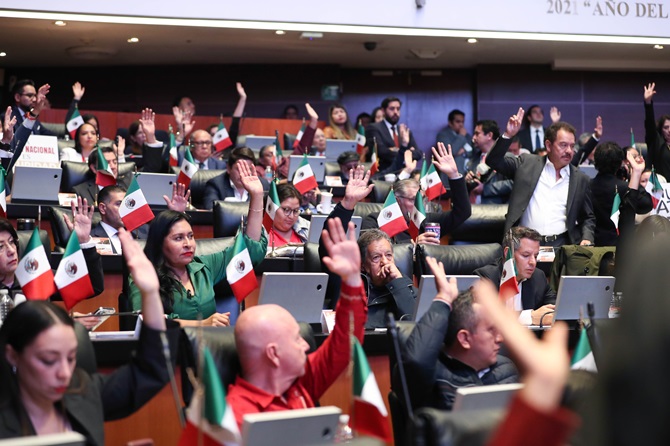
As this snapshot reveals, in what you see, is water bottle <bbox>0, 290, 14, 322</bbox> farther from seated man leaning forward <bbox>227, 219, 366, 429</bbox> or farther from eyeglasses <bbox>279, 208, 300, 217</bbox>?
eyeglasses <bbox>279, 208, 300, 217</bbox>

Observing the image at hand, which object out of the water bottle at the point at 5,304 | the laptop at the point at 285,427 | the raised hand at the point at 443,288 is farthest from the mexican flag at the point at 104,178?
the laptop at the point at 285,427

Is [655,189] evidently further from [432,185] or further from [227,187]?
[227,187]

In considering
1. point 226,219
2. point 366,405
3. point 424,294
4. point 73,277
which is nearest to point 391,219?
point 226,219

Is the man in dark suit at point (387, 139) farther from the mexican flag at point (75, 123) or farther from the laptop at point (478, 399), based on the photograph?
the laptop at point (478, 399)

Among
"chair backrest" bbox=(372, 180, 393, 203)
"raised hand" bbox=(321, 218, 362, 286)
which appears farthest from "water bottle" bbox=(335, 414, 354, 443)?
"chair backrest" bbox=(372, 180, 393, 203)

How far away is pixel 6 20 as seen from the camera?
9969mm

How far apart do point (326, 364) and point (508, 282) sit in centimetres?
168

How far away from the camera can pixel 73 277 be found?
3.98m

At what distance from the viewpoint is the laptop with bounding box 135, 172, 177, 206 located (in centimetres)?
703

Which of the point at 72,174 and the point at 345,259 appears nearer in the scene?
the point at 345,259

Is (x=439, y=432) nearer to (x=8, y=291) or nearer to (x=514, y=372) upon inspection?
(x=514, y=372)

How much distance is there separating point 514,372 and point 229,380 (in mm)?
965

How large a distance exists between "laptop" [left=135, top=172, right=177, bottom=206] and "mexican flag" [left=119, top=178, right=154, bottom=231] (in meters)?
1.47

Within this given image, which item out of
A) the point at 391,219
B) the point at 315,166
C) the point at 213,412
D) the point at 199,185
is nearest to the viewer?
the point at 213,412
